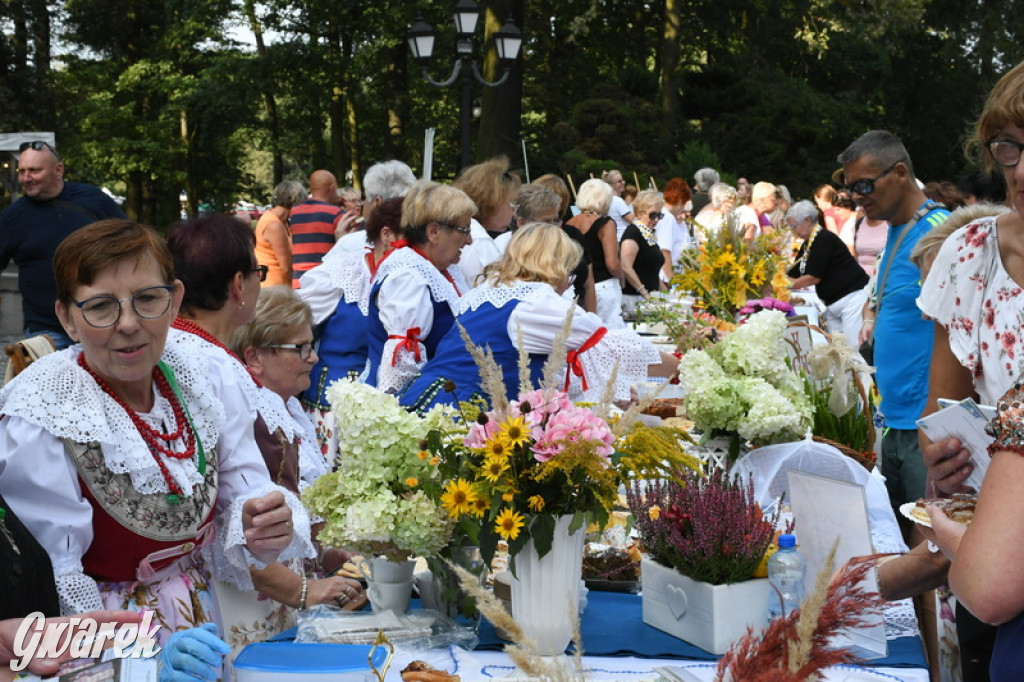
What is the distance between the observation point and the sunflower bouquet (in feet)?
6.96

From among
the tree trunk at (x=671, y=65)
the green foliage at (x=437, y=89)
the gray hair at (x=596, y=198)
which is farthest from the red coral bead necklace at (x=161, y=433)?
the tree trunk at (x=671, y=65)

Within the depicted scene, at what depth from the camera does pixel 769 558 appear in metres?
2.39

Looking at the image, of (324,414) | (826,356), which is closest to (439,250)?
(324,414)

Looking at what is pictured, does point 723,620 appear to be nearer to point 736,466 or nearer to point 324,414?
point 736,466

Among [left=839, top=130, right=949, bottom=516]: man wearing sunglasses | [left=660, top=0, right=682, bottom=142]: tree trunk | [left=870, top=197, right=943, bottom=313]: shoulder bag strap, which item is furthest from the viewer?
[left=660, top=0, right=682, bottom=142]: tree trunk

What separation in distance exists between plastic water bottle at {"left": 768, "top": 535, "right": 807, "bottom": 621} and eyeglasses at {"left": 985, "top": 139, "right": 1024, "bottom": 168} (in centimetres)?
89

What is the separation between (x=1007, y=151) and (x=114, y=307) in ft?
5.88

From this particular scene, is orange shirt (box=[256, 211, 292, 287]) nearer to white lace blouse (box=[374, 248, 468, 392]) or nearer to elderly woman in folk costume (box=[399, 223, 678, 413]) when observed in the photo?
white lace blouse (box=[374, 248, 468, 392])

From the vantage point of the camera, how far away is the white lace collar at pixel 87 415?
2.20 m

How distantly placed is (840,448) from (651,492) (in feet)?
3.72

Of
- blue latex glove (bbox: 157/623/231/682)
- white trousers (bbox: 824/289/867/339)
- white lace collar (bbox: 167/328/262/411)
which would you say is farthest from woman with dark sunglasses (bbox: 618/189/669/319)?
blue latex glove (bbox: 157/623/231/682)

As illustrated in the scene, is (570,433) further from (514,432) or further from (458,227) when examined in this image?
(458,227)

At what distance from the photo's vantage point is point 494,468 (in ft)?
7.02

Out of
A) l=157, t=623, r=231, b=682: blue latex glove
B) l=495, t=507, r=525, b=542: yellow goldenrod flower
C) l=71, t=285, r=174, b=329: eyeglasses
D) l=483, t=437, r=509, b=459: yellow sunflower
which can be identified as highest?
l=71, t=285, r=174, b=329: eyeglasses
